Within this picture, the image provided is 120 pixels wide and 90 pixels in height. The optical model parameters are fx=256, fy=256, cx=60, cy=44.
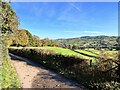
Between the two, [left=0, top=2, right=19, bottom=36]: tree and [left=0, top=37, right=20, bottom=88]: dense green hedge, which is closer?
[left=0, top=37, right=20, bottom=88]: dense green hedge

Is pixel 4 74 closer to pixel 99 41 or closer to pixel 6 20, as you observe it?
pixel 6 20

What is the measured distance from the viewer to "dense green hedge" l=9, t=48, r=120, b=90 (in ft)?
45.3

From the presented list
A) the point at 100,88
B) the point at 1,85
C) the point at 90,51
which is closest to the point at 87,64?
the point at 100,88

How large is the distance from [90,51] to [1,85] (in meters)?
23.3

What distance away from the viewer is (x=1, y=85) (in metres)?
8.26

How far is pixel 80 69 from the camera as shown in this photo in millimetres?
17484

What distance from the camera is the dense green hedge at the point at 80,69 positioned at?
1380 centimetres

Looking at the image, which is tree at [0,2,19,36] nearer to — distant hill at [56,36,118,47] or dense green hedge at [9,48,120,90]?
dense green hedge at [9,48,120,90]

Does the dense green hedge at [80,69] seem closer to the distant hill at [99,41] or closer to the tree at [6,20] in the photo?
the distant hill at [99,41]

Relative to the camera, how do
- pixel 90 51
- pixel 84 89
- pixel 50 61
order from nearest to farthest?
1. pixel 84 89
2. pixel 50 61
3. pixel 90 51

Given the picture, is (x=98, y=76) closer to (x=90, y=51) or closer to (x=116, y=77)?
(x=116, y=77)

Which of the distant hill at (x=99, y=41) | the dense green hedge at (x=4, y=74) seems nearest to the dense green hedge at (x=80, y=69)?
the distant hill at (x=99, y=41)

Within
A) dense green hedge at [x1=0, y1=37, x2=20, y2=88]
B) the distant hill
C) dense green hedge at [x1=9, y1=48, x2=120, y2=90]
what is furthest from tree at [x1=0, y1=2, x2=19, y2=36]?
the distant hill

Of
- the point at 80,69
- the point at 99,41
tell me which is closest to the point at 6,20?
the point at 80,69
